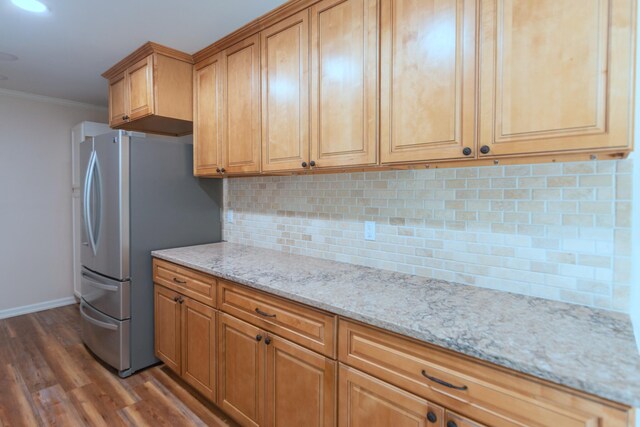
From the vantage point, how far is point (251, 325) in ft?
5.44

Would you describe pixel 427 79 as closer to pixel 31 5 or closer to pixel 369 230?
pixel 369 230

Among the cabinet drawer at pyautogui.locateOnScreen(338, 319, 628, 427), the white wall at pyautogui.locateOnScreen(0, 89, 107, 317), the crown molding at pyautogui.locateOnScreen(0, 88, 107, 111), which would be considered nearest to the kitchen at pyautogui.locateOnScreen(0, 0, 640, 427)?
the cabinet drawer at pyautogui.locateOnScreen(338, 319, 628, 427)

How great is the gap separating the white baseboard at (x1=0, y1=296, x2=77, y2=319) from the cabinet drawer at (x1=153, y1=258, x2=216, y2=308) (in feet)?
8.00

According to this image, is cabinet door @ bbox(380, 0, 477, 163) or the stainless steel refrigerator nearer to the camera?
cabinet door @ bbox(380, 0, 477, 163)

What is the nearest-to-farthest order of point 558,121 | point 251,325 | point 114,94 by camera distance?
point 558,121 → point 251,325 → point 114,94

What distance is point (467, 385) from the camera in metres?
0.97

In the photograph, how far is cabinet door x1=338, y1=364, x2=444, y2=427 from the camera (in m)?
1.07

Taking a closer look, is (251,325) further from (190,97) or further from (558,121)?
(190,97)

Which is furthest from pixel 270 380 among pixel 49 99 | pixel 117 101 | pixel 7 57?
pixel 49 99

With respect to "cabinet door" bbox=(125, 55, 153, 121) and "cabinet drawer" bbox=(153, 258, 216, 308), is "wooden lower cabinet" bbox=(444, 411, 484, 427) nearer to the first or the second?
"cabinet drawer" bbox=(153, 258, 216, 308)

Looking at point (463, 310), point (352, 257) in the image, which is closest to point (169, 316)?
point (352, 257)

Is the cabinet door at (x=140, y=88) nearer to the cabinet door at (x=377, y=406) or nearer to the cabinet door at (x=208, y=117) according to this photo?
the cabinet door at (x=208, y=117)

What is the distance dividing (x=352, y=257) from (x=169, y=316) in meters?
1.35

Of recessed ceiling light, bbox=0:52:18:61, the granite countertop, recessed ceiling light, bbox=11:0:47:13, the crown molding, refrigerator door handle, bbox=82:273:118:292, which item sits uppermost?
the crown molding
